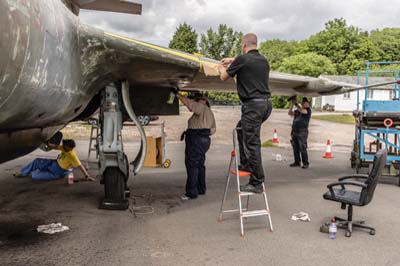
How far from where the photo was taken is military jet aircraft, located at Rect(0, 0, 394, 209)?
339 centimetres

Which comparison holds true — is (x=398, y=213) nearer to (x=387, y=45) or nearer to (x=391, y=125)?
(x=391, y=125)

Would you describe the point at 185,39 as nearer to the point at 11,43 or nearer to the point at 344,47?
the point at 344,47

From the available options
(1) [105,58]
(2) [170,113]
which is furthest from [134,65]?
(2) [170,113]

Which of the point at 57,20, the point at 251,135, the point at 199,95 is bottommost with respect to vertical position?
the point at 251,135

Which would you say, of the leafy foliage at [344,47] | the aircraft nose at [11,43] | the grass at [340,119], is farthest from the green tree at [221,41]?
the aircraft nose at [11,43]

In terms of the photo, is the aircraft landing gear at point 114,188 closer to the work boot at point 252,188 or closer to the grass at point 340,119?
the work boot at point 252,188

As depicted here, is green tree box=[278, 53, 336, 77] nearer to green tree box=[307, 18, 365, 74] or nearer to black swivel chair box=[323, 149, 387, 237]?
green tree box=[307, 18, 365, 74]

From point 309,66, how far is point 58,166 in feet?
195

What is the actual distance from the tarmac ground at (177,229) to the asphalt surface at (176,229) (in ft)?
0.04

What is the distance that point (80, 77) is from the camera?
578 cm

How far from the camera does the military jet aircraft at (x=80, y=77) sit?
339 cm

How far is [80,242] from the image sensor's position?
5602 millimetres

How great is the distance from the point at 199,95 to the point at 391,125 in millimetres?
4893

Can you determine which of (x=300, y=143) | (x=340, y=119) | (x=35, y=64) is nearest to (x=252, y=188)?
(x=35, y=64)
